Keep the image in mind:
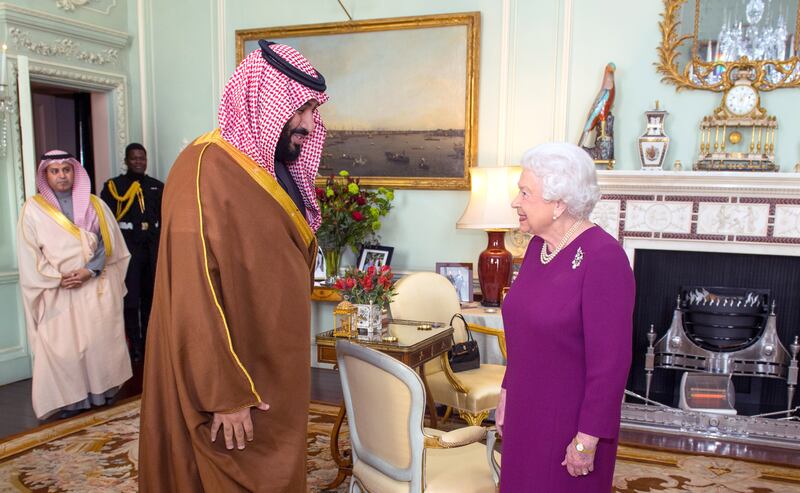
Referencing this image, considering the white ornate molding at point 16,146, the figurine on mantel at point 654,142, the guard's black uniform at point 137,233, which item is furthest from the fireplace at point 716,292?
the white ornate molding at point 16,146

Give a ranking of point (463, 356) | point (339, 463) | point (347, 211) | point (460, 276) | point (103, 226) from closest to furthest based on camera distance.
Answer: point (339, 463) → point (463, 356) → point (103, 226) → point (460, 276) → point (347, 211)

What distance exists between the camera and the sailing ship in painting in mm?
4691

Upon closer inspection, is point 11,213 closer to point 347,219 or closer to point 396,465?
point 347,219

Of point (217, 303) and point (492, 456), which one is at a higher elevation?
point (217, 303)

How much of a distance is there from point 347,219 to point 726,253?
104 inches

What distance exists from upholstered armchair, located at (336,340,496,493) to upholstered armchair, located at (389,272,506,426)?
30.7 inches

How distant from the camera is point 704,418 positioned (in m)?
3.83

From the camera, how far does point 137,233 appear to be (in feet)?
17.1

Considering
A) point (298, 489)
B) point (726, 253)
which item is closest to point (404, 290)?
point (298, 489)

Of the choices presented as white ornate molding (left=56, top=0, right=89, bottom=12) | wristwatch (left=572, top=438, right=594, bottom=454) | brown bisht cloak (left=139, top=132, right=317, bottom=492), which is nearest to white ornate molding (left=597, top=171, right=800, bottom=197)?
wristwatch (left=572, top=438, right=594, bottom=454)

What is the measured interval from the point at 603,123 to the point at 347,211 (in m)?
1.90

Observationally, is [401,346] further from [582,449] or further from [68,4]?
[68,4]

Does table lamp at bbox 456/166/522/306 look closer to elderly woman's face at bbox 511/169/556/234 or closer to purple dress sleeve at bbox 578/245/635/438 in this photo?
elderly woman's face at bbox 511/169/556/234

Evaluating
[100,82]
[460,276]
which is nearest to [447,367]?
[460,276]
